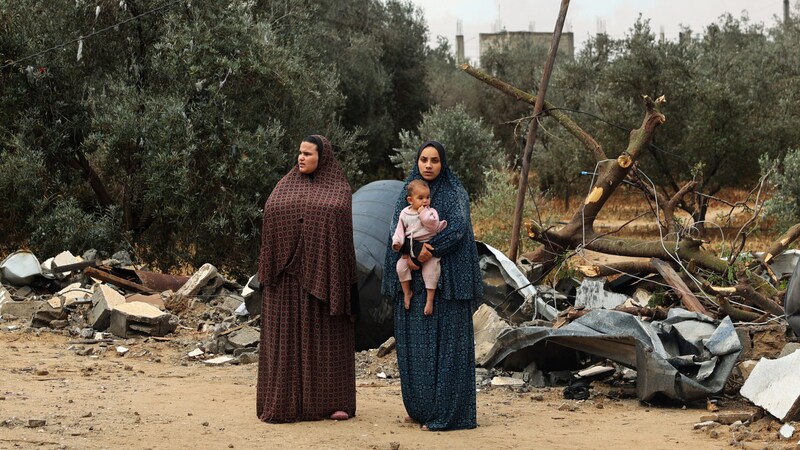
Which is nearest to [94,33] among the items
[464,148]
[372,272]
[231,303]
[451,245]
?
[231,303]

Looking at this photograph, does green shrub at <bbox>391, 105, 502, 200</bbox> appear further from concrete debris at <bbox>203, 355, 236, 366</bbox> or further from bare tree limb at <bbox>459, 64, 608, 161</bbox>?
concrete debris at <bbox>203, 355, 236, 366</bbox>

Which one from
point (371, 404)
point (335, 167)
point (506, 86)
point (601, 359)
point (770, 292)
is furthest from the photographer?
point (506, 86)

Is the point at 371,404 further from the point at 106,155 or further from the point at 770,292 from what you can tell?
the point at 106,155

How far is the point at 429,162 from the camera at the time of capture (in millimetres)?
6629

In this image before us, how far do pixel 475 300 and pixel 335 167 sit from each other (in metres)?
1.24

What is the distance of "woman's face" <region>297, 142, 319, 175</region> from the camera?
6863 millimetres

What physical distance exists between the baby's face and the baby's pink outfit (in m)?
0.04

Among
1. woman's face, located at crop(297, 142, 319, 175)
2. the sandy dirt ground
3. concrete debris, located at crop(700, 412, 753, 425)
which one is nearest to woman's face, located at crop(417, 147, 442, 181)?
woman's face, located at crop(297, 142, 319, 175)

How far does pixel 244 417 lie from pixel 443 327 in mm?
1438

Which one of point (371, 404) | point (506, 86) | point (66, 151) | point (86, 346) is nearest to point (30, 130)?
point (66, 151)

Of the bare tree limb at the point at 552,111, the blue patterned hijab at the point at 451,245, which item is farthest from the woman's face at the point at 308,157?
the bare tree limb at the point at 552,111

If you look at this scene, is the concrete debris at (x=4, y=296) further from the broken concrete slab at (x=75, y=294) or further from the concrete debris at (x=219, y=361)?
the concrete debris at (x=219, y=361)

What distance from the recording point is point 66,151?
1566 centimetres

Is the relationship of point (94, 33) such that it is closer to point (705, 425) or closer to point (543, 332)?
point (543, 332)
